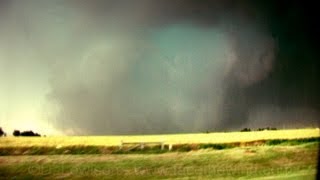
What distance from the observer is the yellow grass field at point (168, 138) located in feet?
15.0

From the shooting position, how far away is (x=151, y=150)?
468 cm

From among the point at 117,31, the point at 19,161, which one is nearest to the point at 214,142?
the point at 117,31

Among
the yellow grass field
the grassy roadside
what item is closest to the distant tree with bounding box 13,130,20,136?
the yellow grass field

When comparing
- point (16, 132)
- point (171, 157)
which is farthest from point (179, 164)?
point (16, 132)

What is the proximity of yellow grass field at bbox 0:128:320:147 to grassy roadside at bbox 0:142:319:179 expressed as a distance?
78mm

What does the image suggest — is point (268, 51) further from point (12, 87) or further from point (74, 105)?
point (12, 87)

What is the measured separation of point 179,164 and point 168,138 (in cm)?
20

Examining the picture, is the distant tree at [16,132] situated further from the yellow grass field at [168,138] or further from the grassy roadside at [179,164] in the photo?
the grassy roadside at [179,164]

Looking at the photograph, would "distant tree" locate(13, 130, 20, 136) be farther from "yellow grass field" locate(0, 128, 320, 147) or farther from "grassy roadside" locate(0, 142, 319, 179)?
"grassy roadside" locate(0, 142, 319, 179)

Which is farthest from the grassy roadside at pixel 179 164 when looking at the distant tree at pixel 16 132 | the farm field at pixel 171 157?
the distant tree at pixel 16 132

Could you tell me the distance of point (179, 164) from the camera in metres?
4.69

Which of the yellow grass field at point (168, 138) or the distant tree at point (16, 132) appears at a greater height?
the distant tree at point (16, 132)

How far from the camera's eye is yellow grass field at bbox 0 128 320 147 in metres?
4.58

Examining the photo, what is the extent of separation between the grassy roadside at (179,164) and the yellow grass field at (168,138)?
0.08m
